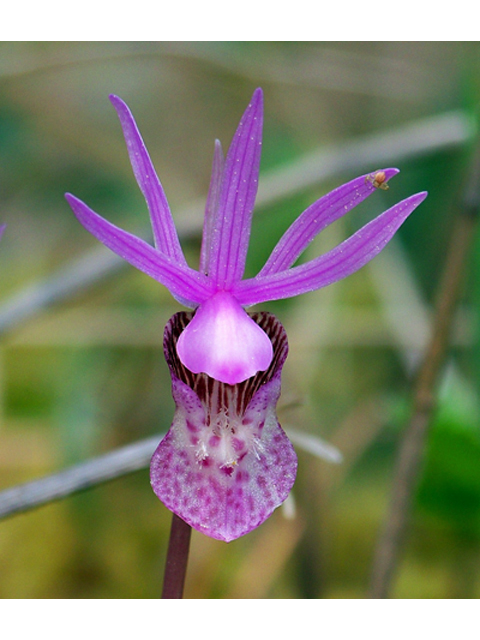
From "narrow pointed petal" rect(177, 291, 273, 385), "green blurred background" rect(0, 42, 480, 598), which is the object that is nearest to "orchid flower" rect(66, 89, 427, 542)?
"narrow pointed petal" rect(177, 291, 273, 385)

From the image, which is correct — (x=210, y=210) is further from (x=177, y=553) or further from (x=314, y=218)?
(x=177, y=553)

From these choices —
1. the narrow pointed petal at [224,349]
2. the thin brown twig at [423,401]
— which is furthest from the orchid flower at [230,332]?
the thin brown twig at [423,401]

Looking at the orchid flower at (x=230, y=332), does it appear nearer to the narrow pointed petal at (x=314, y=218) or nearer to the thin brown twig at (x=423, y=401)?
the narrow pointed petal at (x=314, y=218)

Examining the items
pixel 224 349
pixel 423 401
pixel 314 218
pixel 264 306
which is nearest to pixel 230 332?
pixel 224 349

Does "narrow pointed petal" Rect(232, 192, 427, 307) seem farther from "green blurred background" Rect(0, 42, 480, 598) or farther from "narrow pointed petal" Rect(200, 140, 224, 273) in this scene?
"green blurred background" Rect(0, 42, 480, 598)

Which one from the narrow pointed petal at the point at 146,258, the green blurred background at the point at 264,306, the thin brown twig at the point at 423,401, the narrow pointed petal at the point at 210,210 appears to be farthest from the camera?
the green blurred background at the point at 264,306

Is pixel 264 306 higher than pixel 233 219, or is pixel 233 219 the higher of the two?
pixel 233 219

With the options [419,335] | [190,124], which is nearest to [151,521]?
[419,335]
